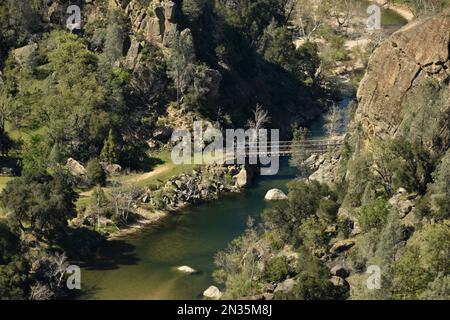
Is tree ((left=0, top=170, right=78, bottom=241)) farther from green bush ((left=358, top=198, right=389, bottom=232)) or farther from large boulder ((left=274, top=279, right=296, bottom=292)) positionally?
green bush ((left=358, top=198, right=389, bottom=232))

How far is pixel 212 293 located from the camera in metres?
93.9

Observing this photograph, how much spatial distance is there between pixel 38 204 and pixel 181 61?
154ft

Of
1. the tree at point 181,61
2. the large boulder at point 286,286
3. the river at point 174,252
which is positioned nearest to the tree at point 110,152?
the river at point 174,252

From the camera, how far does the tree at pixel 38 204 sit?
10056 centimetres

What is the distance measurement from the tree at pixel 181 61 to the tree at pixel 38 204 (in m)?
41.0

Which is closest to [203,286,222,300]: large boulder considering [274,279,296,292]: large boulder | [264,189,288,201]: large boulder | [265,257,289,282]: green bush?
[265,257,289,282]: green bush

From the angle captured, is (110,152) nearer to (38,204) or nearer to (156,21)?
(156,21)

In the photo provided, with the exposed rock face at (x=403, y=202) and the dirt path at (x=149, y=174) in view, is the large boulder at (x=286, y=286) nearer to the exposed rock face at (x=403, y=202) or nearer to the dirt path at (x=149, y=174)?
the exposed rock face at (x=403, y=202)

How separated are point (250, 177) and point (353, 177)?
105 ft

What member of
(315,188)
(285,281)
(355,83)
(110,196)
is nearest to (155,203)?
(110,196)

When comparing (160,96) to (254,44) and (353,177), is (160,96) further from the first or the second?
(353,177)

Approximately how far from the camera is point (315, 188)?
10431 cm

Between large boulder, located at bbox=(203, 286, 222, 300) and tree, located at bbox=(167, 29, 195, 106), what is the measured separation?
52.8 meters

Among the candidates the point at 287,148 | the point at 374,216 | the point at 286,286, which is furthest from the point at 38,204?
the point at 287,148
